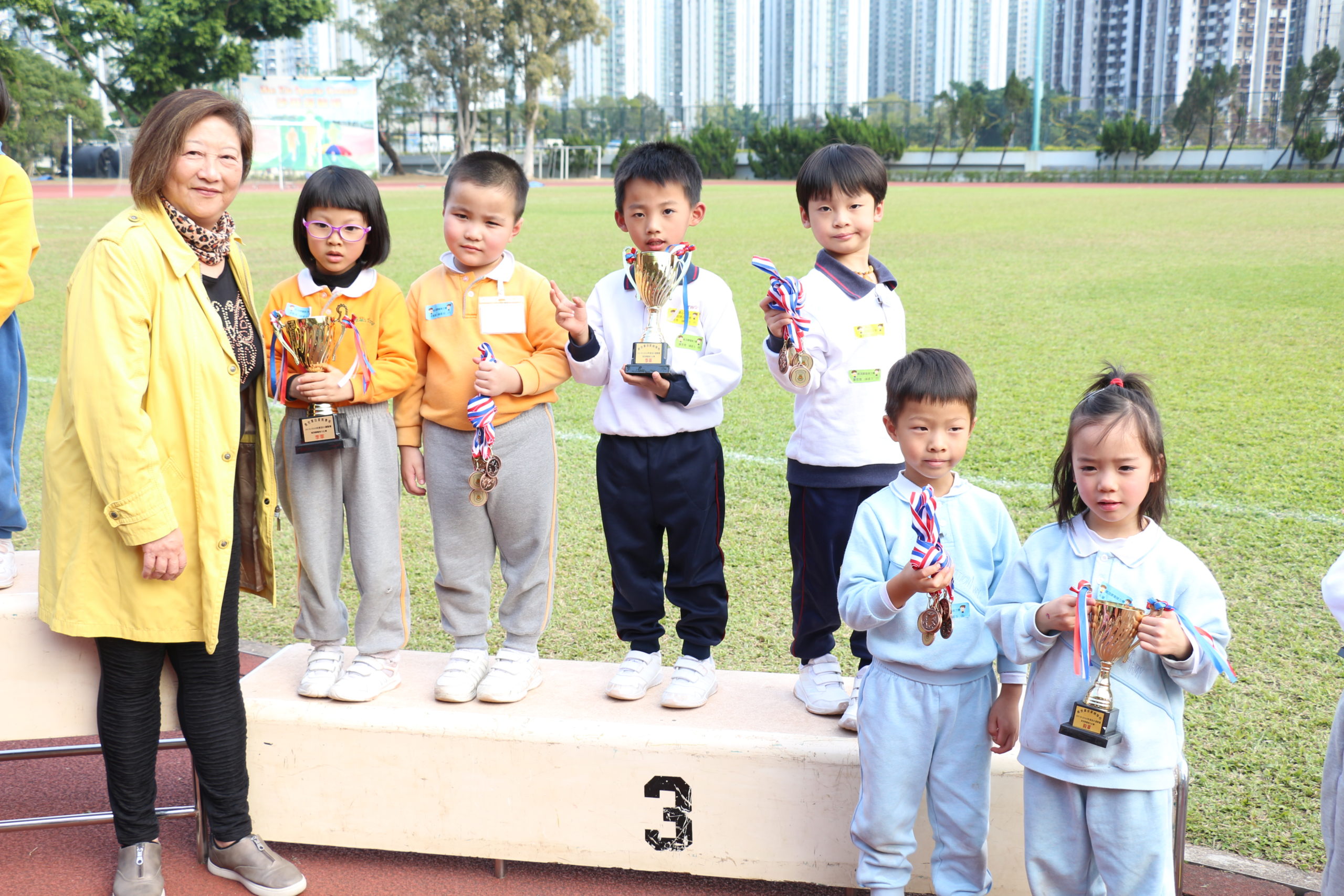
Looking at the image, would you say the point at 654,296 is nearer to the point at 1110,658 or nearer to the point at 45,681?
the point at 1110,658

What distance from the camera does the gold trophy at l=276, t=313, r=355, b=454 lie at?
2.70 m

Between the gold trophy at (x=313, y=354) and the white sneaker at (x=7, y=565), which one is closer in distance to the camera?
the gold trophy at (x=313, y=354)

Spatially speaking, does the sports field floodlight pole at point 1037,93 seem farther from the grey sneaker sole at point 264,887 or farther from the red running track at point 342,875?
the grey sneaker sole at point 264,887

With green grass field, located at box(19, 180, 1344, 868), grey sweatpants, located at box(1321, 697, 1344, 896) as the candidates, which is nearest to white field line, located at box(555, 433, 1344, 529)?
green grass field, located at box(19, 180, 1344, 868)

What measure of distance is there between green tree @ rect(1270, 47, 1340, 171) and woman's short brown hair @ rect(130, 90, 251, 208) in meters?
55.3

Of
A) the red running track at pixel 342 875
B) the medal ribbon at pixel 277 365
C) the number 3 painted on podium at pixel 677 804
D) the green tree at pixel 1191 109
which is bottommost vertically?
the red running track at pixel 342 875

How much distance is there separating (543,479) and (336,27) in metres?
63.9

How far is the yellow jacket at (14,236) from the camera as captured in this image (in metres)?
3.07

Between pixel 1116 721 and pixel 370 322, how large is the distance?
1962 mm

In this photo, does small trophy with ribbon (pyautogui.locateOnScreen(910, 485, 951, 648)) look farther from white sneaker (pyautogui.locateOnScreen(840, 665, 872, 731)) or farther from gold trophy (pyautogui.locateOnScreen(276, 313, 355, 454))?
gold trophy (pyautogui.locateOnScreen(276, 313, 355, 454))

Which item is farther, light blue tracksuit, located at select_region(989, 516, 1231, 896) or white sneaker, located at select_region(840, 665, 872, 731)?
white sneaker, located at select_region(840, 665, 872, 731)

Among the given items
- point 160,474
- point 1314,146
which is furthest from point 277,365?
point 1314,146

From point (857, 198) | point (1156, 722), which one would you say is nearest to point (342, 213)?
point (857, 198)

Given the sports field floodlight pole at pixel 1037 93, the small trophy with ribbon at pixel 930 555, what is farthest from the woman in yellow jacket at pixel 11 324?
the sports field floodlight pole at pixel 1037 93
